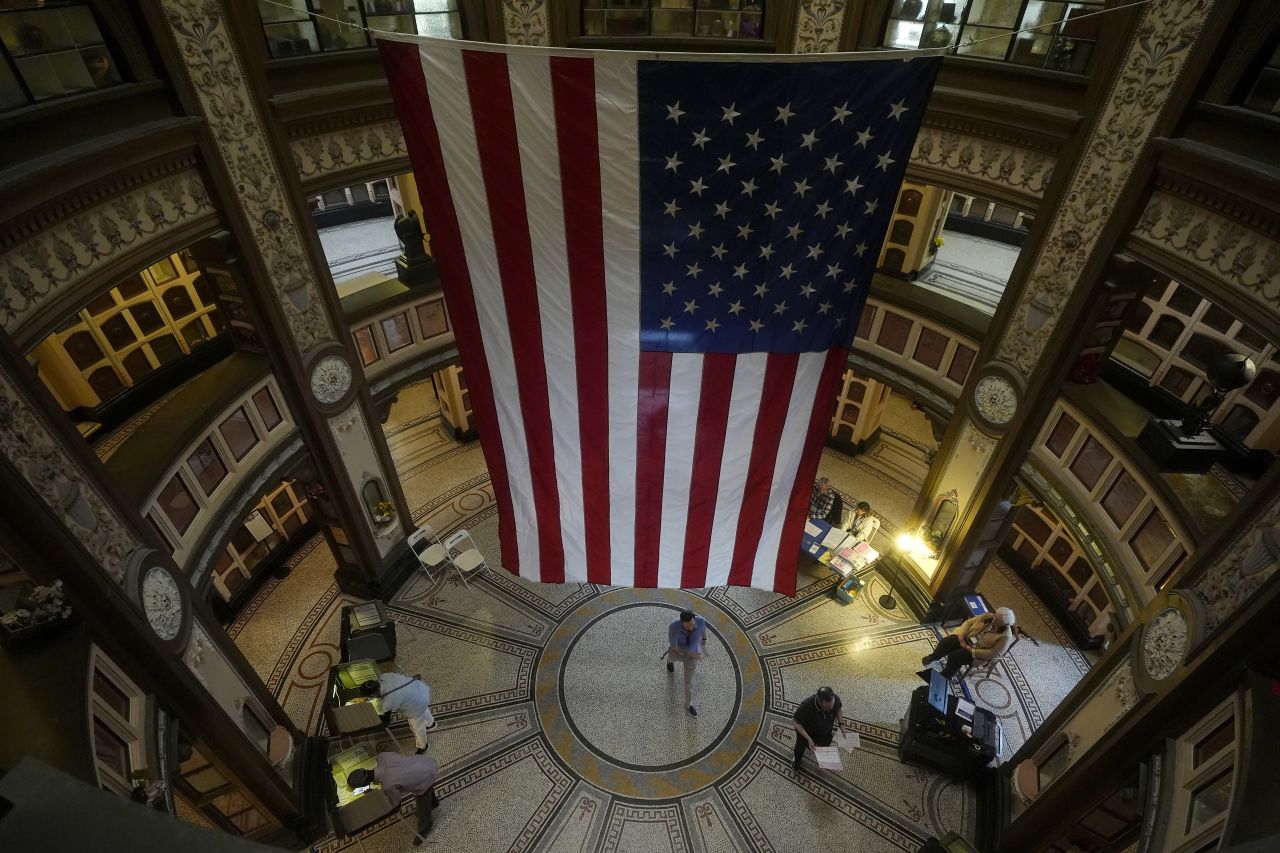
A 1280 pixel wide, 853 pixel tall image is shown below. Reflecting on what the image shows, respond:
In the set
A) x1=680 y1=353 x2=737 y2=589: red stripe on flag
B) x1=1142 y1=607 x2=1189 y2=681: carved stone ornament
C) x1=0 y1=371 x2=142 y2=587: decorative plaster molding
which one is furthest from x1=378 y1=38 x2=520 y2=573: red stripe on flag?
x1=1142 y1=607 x2=1189 y2=681: carved stone ornament

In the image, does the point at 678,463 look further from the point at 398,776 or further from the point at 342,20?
the point at 342,20

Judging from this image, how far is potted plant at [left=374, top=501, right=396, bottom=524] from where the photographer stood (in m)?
10.5

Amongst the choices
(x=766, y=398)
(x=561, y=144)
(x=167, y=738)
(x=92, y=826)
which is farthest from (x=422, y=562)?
(x=92, y=826)

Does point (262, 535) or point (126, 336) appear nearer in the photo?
point (126, 336)

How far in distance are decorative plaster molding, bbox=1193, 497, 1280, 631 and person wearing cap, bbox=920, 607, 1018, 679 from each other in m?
3.69

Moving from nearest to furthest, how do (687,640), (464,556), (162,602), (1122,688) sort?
(162,602), (1122,688), (687,640), (464,556)

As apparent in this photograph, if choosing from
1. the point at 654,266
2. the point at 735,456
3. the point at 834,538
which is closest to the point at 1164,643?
the point at 735,456

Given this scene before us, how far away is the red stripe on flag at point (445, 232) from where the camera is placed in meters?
4.25

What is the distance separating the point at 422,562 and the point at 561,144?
28.8 feet

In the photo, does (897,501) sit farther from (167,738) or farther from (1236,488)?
(167,738)

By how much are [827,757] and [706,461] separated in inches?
204

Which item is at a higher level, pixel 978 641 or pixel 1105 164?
pixel 1105 164

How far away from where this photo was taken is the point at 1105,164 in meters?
6.38

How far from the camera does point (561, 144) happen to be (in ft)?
13.9
